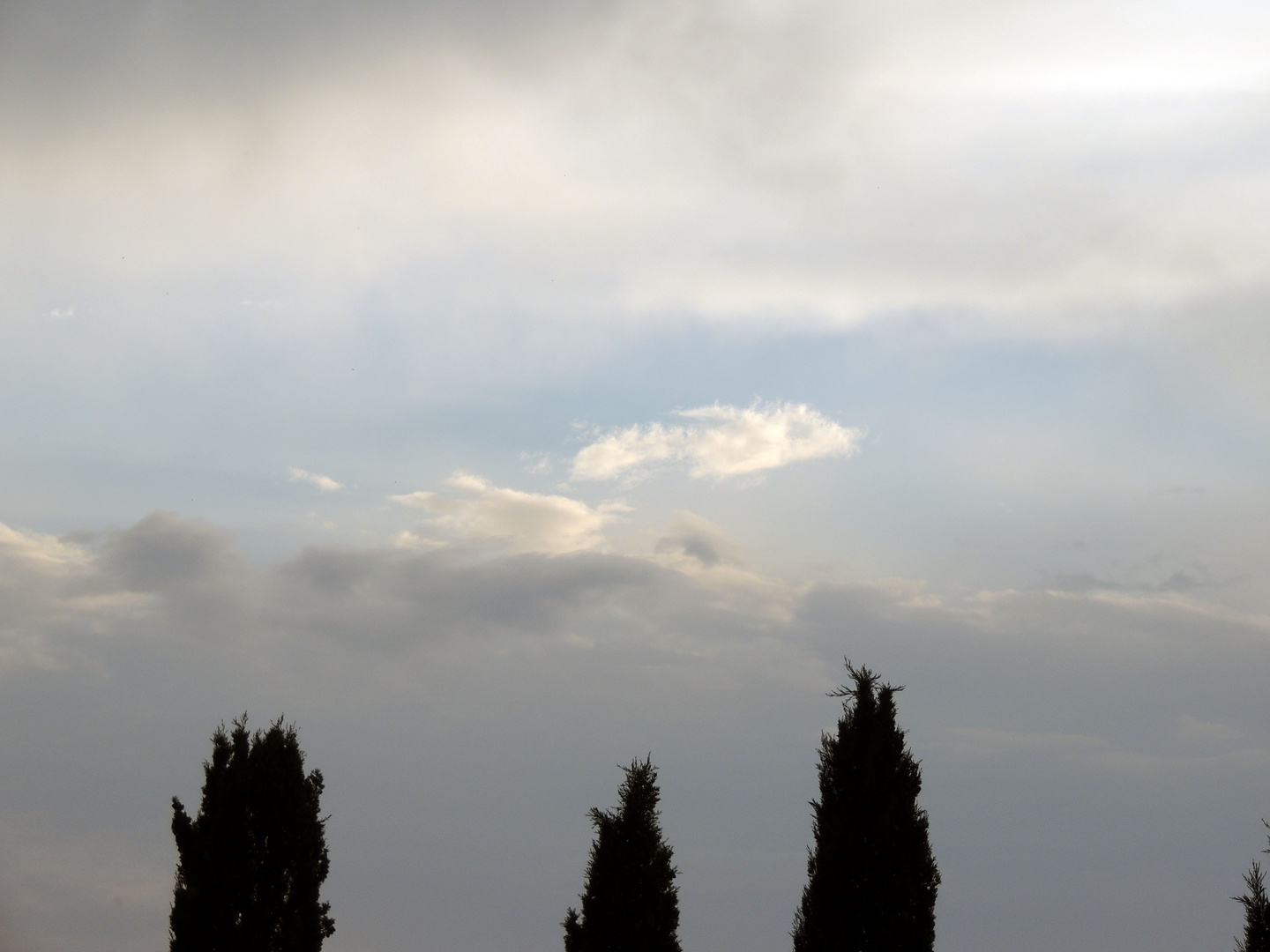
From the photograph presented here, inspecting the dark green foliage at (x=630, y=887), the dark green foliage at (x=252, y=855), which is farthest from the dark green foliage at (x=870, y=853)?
the dark green foliage at (x=252, y=855)

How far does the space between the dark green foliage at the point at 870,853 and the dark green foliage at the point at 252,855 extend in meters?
12.7

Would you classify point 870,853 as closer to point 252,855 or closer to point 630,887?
point 630,887

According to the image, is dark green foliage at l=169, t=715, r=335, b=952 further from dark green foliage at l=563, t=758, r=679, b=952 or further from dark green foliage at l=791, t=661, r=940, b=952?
dark green foliage at l=791, t=661, r=940, b=952

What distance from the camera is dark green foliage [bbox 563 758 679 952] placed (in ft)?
82.1

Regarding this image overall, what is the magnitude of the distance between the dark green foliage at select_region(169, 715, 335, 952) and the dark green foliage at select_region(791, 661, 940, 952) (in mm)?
12750

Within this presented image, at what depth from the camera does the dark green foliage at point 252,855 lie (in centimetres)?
2577

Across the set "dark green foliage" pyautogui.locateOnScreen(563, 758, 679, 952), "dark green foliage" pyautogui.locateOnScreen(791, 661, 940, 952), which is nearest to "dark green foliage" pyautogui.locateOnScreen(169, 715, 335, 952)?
"dark green foliage" pyautogui.locateOnScreen(563, 758, 679, 952)

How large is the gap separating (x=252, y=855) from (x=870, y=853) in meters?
15.7

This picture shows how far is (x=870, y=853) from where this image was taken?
23266 millimetres

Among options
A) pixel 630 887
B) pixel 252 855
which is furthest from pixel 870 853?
pixel 252 855

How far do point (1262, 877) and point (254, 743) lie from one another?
24451mm

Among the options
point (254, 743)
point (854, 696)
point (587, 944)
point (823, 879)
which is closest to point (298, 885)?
point (254, 743)

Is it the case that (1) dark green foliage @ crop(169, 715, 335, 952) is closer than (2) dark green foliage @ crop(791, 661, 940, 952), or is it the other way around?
(2) dark green foliage @ crop(791, 661, 940, 952)

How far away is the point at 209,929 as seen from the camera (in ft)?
84.1
